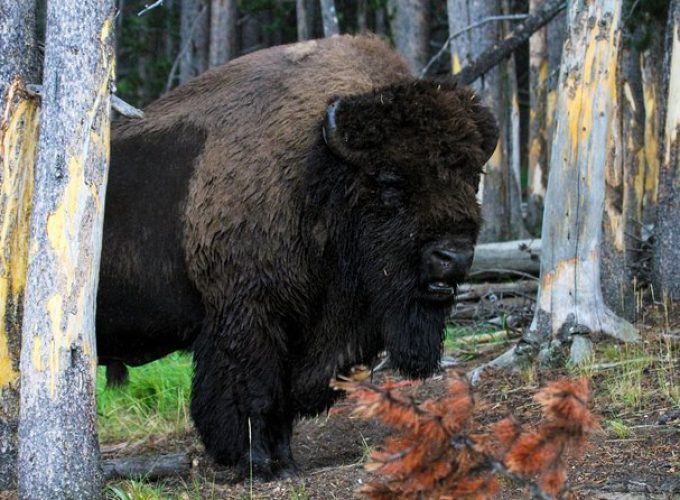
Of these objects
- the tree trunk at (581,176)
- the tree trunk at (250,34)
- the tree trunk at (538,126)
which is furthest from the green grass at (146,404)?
the tree trunk at (250,34)

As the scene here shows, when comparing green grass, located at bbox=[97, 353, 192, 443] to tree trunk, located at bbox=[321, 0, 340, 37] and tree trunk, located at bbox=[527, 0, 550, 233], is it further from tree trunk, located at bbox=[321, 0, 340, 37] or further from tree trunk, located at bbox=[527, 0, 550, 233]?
tree trunk, located at bbox=[527, 0, 550, 233]

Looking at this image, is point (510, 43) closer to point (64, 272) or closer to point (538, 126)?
point (538, 126)

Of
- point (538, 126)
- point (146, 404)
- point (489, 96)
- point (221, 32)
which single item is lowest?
point (146, 404)

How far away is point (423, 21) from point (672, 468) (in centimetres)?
1021

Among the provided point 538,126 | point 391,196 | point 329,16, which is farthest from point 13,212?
point 538,126

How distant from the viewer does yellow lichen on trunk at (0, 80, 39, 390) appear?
543 centimetres

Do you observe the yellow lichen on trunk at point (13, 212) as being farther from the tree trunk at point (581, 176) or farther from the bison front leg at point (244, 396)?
the tree trunk at point (581, 176)

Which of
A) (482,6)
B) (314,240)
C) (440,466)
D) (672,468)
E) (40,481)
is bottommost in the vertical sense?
(672,468)

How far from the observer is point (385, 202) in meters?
5.87

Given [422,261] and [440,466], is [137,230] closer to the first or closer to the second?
[422,261]

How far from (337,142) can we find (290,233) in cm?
59

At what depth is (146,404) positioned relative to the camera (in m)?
Answer: 8.22

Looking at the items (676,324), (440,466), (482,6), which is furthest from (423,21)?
(440,466)

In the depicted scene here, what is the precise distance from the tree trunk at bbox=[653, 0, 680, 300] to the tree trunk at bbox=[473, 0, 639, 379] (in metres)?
1.43
